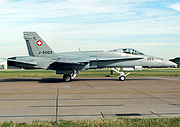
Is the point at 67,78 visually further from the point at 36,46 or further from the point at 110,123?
the point at 110,123

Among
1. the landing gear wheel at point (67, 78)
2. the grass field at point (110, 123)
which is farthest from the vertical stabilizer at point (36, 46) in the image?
the grass field at point (110, 123)

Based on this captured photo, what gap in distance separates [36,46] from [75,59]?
3.93 m

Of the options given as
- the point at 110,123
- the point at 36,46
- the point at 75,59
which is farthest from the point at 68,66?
the point at 110,123

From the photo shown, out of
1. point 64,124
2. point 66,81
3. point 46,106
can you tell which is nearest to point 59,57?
point 66,81

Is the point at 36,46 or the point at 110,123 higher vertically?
the point at 36,46

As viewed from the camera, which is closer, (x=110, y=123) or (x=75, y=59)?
(x=110, y=123)

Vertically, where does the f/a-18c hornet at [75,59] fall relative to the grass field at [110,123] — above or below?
above

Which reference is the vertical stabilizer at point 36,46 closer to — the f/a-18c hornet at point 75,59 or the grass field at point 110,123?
the f/a-18c hornet at point 75,59

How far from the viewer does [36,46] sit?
21953mm

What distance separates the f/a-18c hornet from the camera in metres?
21.5

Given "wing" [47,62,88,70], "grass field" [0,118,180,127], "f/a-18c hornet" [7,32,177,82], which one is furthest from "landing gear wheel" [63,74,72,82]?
"grass field" [0,118,180,127]

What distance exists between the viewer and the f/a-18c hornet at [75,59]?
70.7 feet

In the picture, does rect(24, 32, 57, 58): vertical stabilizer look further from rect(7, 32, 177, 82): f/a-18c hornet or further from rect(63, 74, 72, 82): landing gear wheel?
rect(63, 74, 72, 82): landing gear wheel

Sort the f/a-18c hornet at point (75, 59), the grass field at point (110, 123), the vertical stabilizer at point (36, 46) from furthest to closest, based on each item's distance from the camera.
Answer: the vertical stabilizer at point (36, 46) < the f/a-18c hornet at point (75, 59) < the grass field at point (110, 123)
